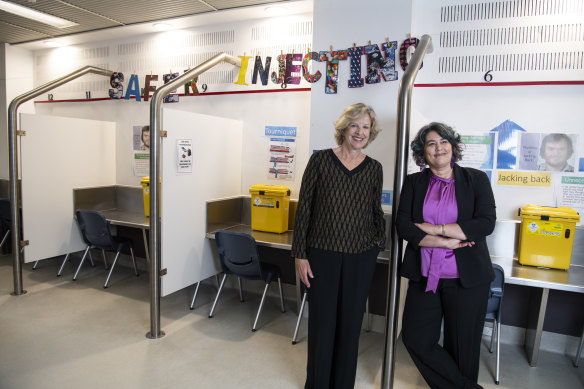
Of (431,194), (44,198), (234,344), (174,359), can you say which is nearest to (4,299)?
(44,198)

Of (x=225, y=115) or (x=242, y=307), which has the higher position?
(x=225, y=115)

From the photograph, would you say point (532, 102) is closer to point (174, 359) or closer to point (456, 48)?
A: point (456, 48)

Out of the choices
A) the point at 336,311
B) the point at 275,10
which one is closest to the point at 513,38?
the point at 275,10

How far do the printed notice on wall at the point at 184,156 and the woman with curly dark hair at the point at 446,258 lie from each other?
73.4 inches

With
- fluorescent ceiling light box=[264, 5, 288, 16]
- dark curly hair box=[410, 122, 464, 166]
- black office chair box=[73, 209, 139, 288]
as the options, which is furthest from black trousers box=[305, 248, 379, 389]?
black office chair box=[73, 209, 139, 288]

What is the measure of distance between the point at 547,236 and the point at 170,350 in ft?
9.10

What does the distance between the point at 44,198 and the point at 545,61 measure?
4643 millimetres

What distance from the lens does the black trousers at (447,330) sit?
2057 millimetres

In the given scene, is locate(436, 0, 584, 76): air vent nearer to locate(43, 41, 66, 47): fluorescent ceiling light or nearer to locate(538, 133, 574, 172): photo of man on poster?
locate(538, 133, 574, 172): photo of man on poster

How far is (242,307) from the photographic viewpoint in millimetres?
3814

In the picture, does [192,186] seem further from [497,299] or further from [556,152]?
[556,152]

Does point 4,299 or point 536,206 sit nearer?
point 536,206

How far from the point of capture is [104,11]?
4066 mm

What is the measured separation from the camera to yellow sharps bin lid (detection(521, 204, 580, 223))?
2711 mm
